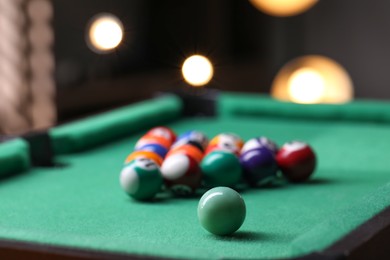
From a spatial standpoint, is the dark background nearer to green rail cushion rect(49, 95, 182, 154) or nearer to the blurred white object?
the blurred white object

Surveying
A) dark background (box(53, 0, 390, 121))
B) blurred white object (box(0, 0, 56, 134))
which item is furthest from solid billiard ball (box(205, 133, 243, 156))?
dark background (box(53, 0, 390, 121))

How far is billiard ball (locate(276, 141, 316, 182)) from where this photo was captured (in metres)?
2.62

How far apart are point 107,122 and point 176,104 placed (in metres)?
0.53

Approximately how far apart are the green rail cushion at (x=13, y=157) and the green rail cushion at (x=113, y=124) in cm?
22

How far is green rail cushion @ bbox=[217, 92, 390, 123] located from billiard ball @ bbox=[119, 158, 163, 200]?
1.31 m

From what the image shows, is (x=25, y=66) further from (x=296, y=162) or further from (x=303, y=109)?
(x=296, y=162)

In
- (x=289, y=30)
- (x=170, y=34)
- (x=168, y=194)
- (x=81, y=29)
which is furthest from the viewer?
(x=289, y=30)

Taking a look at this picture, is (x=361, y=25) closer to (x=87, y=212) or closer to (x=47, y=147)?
(x=47, y=147)

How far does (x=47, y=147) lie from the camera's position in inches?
115

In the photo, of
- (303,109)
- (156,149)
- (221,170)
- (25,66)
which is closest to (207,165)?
(221,170)

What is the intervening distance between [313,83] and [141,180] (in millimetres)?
3773

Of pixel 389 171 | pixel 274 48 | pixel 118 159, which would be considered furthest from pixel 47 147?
pixel 274 48

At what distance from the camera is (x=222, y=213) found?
203cm

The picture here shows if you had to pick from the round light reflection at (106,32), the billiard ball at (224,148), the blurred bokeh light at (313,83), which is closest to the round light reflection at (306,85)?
the blurred bokeh light at (313,83)
